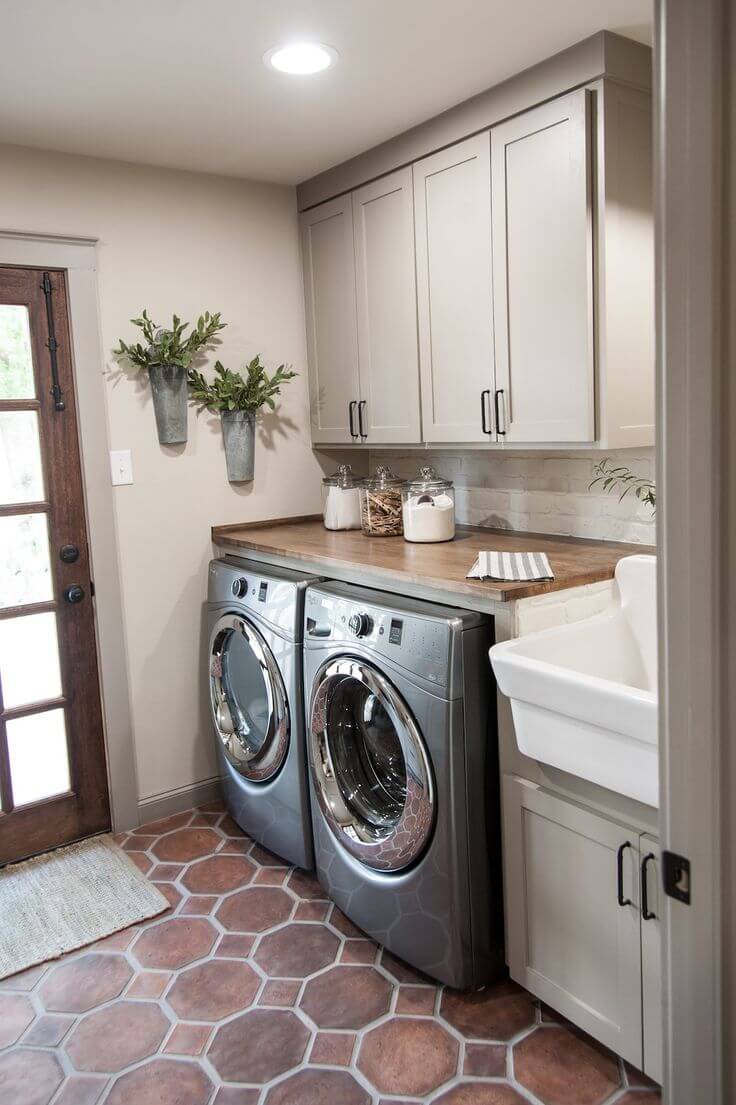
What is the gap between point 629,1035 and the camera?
5.83 feet

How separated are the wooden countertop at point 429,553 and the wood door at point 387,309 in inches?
16.8

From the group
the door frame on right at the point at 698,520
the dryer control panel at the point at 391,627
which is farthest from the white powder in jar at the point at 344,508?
the door frame on right at the point at 698,520

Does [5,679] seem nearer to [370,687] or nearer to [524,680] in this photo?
[370,687]

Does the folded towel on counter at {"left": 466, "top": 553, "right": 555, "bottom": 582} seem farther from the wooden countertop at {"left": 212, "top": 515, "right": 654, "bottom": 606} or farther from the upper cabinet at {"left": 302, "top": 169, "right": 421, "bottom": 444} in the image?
the upper cabinet at {"left": 302, "top": 169, "right": 421, "bottom": 444}

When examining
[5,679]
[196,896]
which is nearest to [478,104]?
[5,679]

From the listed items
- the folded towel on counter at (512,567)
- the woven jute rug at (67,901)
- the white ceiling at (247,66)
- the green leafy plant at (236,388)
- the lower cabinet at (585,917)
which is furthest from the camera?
the green leafy plant at (236,388)

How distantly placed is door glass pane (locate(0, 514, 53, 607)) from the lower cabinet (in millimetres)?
1756

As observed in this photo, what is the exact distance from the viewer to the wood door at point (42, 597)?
279 centimetres

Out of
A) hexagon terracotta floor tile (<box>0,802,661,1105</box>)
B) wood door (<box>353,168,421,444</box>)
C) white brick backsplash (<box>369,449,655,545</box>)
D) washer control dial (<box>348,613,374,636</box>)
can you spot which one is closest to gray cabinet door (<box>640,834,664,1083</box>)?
hexagon terracotta floor tile (<box>0,802,661,1105</box>)

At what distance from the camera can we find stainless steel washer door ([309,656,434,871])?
2.09 meters

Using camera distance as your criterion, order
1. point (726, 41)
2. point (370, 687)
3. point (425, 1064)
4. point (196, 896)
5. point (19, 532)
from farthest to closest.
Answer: point (19, 532), point (196, 896), point (370, 687), point (425, 1064), point (726, 41)

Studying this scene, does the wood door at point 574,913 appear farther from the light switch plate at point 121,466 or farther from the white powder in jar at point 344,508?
the light switch plate at point 121,466

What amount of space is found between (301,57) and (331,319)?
1.12 meters

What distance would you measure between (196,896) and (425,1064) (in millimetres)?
995
